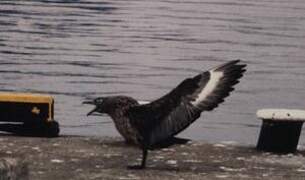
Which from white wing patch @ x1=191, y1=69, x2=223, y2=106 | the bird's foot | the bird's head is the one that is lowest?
the bird's foot

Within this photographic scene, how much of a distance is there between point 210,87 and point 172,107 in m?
0.41

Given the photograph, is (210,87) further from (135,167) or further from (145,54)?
(145,54)

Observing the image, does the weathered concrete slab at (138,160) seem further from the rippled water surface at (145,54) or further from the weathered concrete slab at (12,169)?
the rippled water surface at (145,54)

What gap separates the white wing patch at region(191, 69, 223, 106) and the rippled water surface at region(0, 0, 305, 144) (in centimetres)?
792

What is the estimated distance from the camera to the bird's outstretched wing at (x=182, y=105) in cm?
905

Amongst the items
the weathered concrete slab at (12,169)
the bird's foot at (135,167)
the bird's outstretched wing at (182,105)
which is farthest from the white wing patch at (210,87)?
the weathered concrete slab at (12,169)

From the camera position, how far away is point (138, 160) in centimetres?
1057

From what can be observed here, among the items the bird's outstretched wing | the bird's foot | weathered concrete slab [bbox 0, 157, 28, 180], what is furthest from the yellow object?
weathered concrete slab [bbox 0, 157, 28, 180]

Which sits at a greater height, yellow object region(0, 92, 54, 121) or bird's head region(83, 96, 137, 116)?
bird's head region(83, 96, 137, 116)

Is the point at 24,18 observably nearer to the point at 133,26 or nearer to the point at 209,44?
the point at 133,26

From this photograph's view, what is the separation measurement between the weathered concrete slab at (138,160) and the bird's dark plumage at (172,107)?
1.51 feet

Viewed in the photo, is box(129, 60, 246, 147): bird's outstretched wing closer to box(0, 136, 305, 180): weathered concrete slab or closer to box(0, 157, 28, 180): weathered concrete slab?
box(0, 136, 305, 180): weathered concrete slab

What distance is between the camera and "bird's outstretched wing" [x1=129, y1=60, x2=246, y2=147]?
905 cm

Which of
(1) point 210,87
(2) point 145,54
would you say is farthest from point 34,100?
(2) point 145,54
